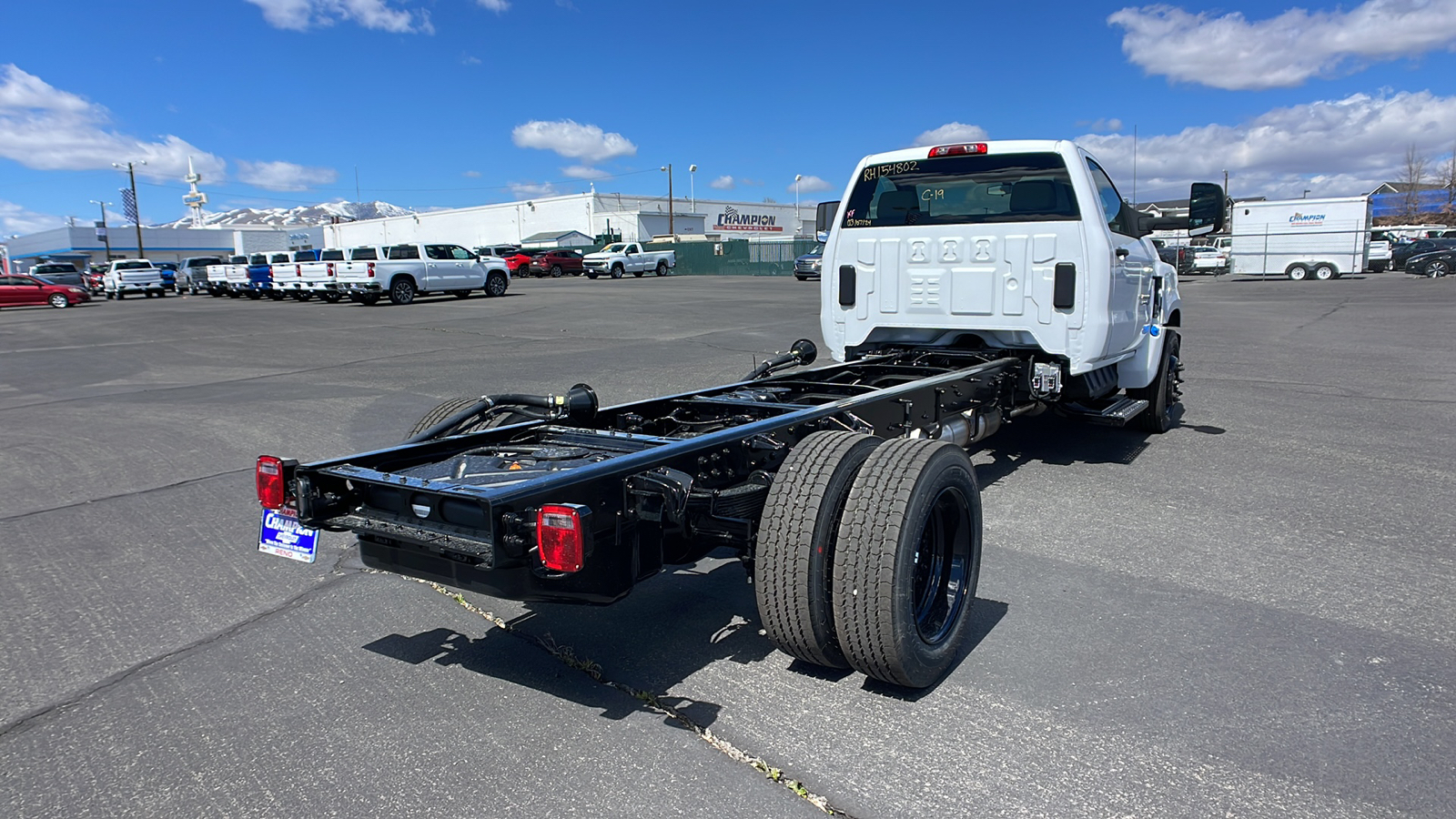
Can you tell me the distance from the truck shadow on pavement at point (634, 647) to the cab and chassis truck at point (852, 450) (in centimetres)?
40

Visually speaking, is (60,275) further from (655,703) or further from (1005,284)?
(655,703)

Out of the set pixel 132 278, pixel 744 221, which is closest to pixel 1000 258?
pixel 132 278

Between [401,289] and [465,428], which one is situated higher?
[401,289]

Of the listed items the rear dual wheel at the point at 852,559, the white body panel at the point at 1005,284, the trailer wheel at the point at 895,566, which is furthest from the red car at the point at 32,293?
the trailer wheel at the point at 895,566

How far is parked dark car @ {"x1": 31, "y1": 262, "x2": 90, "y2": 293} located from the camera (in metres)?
38.2

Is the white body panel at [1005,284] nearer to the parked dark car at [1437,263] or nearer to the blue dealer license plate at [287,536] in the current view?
the blue dealer license plate at [287,536]

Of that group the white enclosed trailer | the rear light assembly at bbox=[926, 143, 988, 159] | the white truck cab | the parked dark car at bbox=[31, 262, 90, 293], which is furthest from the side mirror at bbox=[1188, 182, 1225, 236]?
the parked dark car at bbox=[31, 262, 90, 293]

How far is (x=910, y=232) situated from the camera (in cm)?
660

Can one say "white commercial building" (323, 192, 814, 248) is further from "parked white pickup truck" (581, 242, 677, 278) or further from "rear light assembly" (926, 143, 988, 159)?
"rear light assembly" (926, 143, 988, 159)

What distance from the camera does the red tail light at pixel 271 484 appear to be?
10.7ft

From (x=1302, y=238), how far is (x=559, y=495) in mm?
41240

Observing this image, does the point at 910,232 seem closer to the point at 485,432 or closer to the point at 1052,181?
the point at 1052,181

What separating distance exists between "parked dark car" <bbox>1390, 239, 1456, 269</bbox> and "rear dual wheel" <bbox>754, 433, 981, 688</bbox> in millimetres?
45893

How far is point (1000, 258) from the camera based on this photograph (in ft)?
20.5
